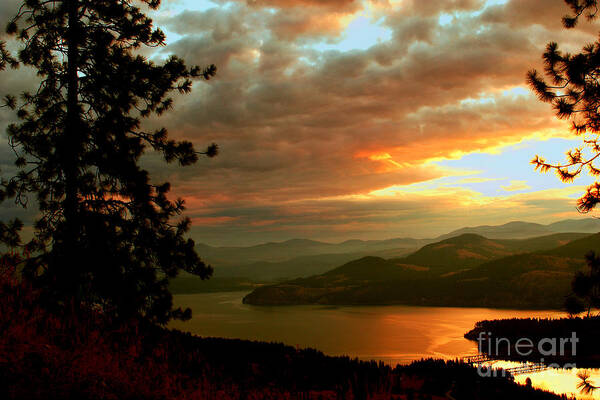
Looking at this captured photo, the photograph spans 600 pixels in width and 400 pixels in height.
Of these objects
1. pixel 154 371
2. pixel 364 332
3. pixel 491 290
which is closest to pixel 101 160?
pixel 154 371

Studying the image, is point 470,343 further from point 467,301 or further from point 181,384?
point 467,301

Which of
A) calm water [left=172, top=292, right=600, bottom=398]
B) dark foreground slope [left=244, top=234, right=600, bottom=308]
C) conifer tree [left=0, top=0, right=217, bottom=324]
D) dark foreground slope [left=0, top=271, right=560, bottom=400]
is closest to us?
dark foreground slope [left=0, top=271, right=560, bottom=400]

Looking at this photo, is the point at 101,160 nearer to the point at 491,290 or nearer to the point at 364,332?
the point at 364,332

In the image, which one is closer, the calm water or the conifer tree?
the conifer tree

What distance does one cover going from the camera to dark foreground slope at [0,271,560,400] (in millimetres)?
6887

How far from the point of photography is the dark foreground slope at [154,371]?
689 cm

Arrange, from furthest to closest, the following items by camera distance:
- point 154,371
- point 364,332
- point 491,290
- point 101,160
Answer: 1. point 491,290
2. point 364,332
3. point 101,160
4. point 154,371

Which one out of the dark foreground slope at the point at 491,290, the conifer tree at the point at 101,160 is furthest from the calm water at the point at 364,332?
the conifer tree at the point at 101,160

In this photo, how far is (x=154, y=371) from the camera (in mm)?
8406

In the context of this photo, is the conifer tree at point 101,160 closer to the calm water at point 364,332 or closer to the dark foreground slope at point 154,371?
the dark foreground slope at point 154,371

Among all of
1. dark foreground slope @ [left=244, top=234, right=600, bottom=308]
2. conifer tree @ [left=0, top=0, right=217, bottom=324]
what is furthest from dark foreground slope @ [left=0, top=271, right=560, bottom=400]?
dark foreground slope @ [left=244, top=234, right=600, bottom=308]

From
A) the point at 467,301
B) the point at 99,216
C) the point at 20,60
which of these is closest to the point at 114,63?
the point at 20,60

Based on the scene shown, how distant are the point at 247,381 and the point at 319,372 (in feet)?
9.19

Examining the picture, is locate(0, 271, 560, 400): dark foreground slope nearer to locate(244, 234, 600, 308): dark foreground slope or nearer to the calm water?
the calm water
